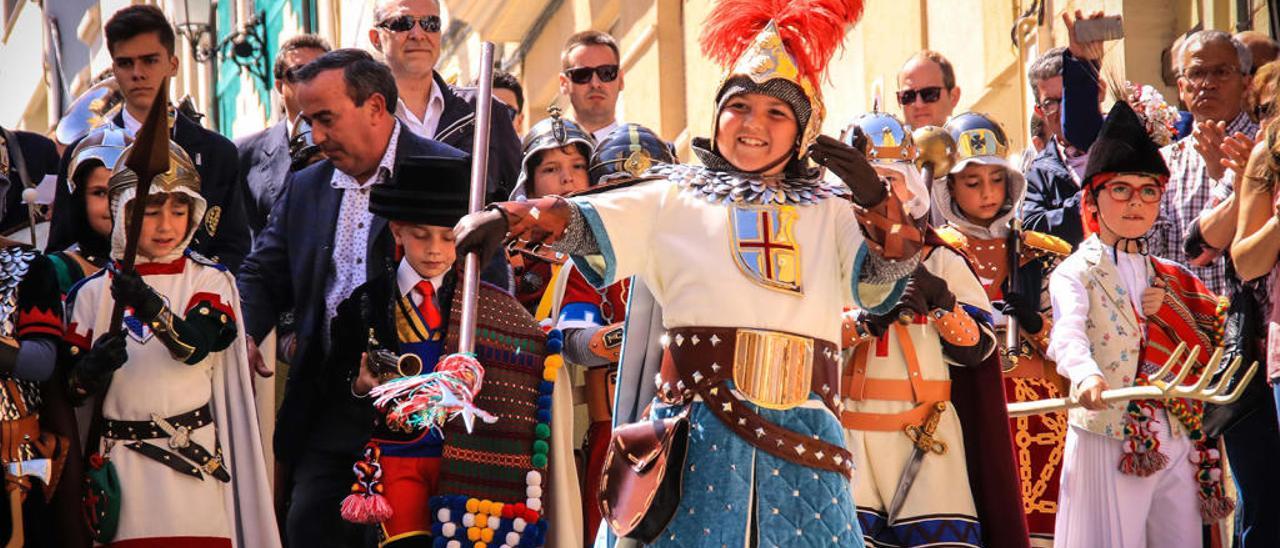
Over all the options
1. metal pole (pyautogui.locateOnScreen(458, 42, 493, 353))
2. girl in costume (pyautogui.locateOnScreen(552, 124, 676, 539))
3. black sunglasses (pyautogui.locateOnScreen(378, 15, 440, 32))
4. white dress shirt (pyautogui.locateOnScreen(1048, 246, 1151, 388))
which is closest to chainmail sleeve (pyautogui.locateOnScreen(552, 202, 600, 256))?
metal pole (pyautogui.locateOnScreen(458, 42, 493, 353))

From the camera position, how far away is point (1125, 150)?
9.37 meters

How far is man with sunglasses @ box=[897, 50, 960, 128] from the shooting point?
37.2 feet

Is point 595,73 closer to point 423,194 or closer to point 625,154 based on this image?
point 625,154

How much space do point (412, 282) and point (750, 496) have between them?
2.19 m

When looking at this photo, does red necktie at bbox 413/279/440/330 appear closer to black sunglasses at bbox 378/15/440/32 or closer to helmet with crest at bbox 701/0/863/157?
helmet with crest at bbox 701/0/863/157

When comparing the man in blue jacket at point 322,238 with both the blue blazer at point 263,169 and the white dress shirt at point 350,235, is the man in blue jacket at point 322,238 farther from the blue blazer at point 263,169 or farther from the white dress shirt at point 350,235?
the blue blazer at point 263,169

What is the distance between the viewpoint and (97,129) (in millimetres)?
9672

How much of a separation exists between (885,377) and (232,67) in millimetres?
19957

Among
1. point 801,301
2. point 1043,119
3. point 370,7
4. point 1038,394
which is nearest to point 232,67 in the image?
point 370,7

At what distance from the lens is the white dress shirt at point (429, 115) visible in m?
10.5

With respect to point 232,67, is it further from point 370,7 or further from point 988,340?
point 988,340

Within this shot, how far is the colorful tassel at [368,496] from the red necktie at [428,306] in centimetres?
48

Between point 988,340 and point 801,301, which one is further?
point 988,340

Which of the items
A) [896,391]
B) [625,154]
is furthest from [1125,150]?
[625,154]
